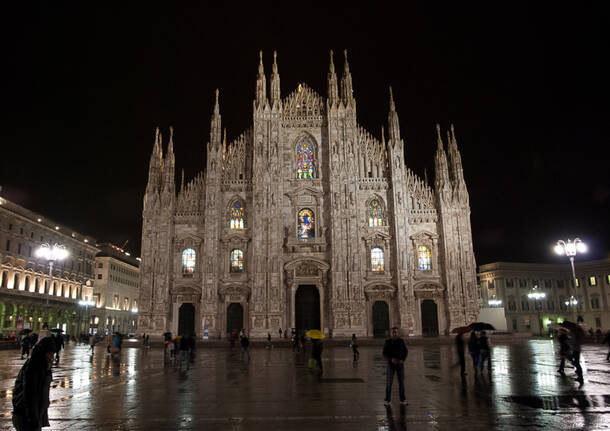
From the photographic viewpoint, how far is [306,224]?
157 feet

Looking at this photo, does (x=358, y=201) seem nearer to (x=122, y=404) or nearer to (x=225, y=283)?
(x=225, y=283)

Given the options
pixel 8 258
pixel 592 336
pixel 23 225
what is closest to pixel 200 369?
pixel 592 336

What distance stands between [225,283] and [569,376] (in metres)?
34.5

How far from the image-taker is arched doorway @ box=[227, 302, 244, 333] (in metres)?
45.9

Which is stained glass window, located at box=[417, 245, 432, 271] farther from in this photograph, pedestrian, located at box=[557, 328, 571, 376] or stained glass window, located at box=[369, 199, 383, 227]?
pedestrian, located at box=[557, 328, 571, 376]

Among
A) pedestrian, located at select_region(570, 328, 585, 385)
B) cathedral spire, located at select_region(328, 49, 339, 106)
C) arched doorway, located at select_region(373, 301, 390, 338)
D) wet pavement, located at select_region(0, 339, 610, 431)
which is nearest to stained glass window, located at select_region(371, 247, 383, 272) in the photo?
arched doorway, located at select_region(373, 301, 390, 338)

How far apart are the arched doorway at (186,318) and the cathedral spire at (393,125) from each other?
1018 inches

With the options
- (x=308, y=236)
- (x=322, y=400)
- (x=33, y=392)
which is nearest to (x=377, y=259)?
(x=308, y=236)

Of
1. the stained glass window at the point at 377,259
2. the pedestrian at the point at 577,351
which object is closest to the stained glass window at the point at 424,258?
the stained glass window at the point at 377,259

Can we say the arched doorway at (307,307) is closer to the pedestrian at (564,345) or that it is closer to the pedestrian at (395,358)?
the pedestrian at (564,345)

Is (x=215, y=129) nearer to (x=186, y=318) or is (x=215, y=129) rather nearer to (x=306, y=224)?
(x=306, y=224)

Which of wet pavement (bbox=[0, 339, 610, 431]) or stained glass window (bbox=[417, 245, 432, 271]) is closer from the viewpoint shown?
wet pavement (bbox=[0, 339, 610, 431])

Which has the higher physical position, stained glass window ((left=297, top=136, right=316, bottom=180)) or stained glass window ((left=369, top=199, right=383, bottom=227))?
stained glass window ((left=297, top=136, right=316, bottom=180))

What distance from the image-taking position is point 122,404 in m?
11.3
